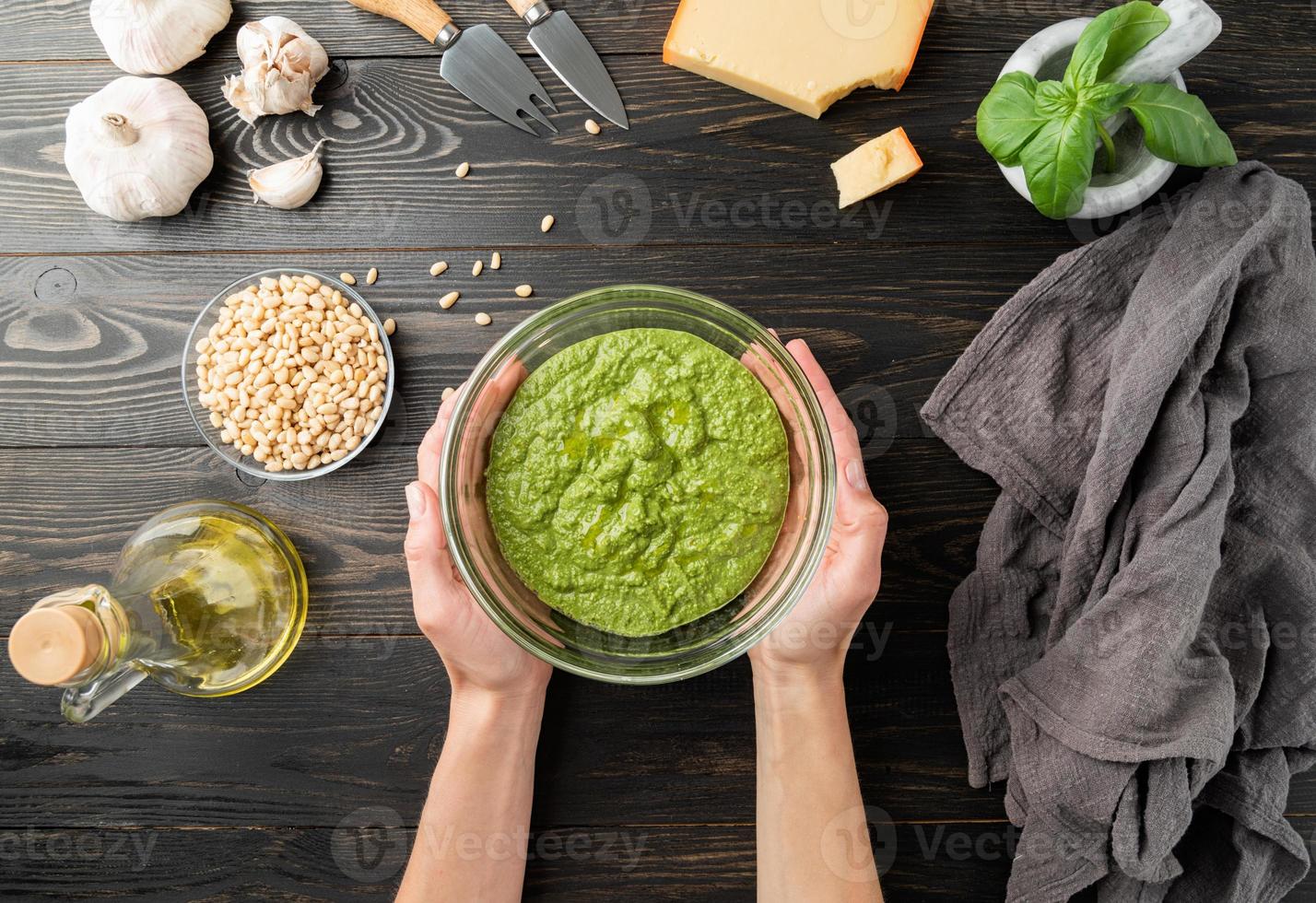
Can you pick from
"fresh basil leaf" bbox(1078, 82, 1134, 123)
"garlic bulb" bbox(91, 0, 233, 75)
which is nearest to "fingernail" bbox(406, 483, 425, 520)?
"garlic bulb" bbox(91, 0, 233, 75)

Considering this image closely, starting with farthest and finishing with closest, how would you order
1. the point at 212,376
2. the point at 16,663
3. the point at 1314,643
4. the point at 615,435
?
the point at 212,376 < the point at 1314,643 < the point at 615,435 < the point at 16,663

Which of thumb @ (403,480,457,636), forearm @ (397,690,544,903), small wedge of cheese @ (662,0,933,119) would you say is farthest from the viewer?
small wedge of cheese @ (662,0,933,119)

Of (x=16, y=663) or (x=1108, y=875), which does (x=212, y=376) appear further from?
Result: (x=1108, y=875)

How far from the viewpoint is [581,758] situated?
6.08 ft

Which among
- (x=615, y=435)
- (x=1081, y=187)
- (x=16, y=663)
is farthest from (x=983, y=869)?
(x=16, y=663)

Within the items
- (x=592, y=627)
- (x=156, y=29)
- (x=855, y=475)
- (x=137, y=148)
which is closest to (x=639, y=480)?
(x=592, y=627)

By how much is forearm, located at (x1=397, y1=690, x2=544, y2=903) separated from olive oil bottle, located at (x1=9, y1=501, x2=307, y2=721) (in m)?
0.42

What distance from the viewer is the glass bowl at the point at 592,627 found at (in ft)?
4.76

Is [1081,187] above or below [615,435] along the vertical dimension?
above

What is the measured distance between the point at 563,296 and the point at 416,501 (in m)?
0.56

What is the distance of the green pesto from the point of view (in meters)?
1.43

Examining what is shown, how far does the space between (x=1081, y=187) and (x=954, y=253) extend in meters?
0.35

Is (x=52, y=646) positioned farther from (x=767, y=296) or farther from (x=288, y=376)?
(x=767, y=296)

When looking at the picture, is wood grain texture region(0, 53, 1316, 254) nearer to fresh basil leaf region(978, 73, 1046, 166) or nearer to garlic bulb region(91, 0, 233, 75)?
garlic bulb region(91, 0, 233, 75)
